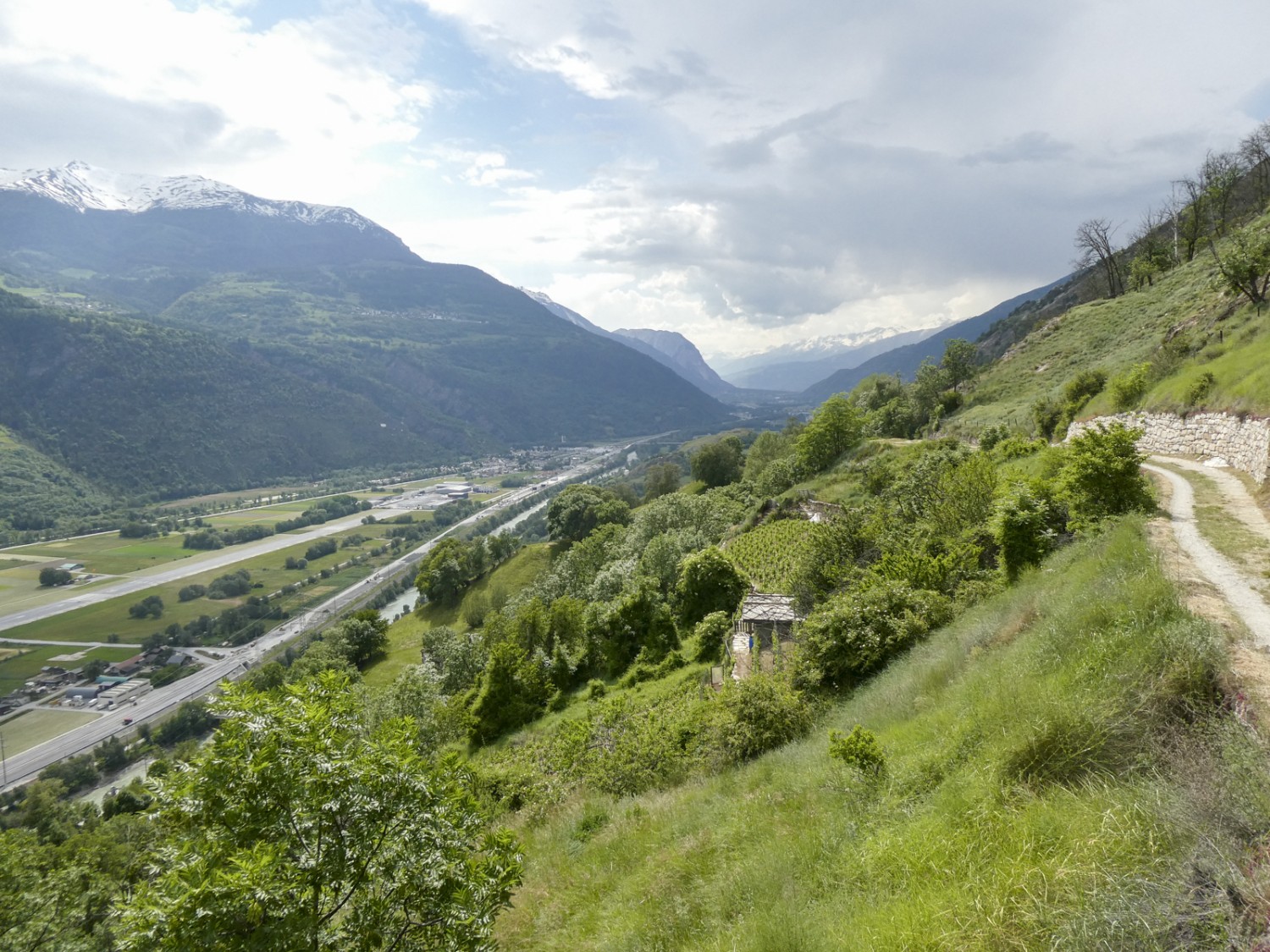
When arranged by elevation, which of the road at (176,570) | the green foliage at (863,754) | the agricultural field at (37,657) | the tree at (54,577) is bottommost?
the agricultural field at (37,657)

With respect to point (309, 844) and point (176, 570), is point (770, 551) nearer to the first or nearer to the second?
point (309, 844)

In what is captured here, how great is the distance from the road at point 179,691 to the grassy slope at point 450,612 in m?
15.1

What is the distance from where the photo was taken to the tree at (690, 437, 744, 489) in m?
82.8

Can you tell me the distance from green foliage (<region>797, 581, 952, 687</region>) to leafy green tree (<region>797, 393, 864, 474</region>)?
44.2m

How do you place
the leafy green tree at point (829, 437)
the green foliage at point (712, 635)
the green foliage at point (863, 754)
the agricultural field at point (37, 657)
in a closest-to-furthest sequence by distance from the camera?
the green foliage at point (863, 754) → the green foliage at point (712, 635) → the leafy green tree at point (829, 437) → the agricultural field at point (37, 657)

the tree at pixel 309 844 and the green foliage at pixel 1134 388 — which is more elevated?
the green foliage at pixel 1134 388

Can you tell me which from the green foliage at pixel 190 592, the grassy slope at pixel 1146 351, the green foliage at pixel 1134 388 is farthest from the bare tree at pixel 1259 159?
the green foliage at pixel 190 592

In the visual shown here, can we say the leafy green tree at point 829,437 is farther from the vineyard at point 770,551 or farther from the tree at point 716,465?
the tree at point 716,465

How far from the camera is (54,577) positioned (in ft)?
339

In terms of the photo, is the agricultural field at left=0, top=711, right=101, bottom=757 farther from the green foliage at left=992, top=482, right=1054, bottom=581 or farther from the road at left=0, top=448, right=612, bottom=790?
the green foliage at left=992, top=482, right=1054, bottom=581

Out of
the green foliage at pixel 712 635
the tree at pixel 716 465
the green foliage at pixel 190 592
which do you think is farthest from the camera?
the green foliage at pixel 190 592

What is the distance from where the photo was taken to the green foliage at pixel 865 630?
48.2 feet

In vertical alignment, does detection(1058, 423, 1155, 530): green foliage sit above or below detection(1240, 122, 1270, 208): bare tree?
below

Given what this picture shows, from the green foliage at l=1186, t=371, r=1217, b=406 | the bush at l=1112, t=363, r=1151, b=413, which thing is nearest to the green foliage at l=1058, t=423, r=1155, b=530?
the green foliage at l=1186, t=371, r=1217, b=406
